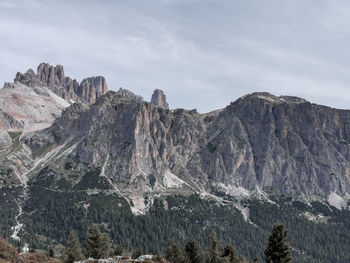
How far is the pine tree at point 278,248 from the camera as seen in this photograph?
7750cm

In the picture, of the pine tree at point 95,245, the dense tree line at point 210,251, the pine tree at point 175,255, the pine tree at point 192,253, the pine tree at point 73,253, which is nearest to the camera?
the dense tree line at point 210,251

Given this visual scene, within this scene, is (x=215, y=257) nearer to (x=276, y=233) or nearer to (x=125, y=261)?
(x=276, y=233)

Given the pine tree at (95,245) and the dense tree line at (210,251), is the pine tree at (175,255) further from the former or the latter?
the pine tree at (95,245)

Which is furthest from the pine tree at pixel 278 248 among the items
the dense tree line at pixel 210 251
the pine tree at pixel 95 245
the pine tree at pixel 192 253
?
the pine tree at pixel 95 245

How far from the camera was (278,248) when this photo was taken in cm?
7794

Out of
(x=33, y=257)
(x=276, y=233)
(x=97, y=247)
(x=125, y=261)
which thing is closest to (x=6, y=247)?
(x=33, y=257)

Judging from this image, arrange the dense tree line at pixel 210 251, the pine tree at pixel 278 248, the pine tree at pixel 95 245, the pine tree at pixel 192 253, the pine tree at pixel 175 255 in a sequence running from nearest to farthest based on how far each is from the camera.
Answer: the pine tree at pixel 278 248 → the dense tree line at pixel 210 251 → the pine tree at pixel 192 253 → the pine tree at pixel 175 255 → the pine tree at pixel 95 245

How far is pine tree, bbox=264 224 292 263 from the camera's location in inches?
3051

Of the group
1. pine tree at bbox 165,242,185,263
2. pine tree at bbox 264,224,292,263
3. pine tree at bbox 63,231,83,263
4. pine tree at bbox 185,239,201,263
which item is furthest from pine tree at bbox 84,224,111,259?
pine tree at bbox 264,224,292,263

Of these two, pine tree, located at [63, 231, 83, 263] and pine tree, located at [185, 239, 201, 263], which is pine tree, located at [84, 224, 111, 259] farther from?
pine tree, located at [185, 239, 201, 263]

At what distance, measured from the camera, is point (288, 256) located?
255ft

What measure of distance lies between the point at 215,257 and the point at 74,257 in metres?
47.8

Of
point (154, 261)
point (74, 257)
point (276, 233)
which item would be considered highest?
point (276, 233)

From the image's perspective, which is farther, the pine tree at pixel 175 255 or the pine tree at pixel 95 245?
the pine tree at pixel 95 245
